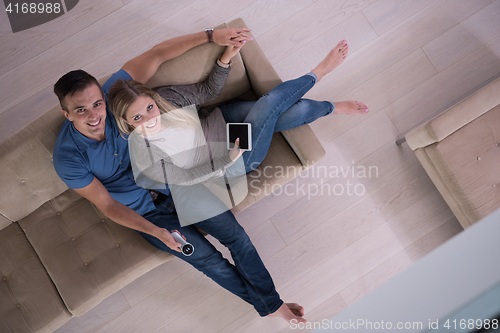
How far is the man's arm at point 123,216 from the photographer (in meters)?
1.37

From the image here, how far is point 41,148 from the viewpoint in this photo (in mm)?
1323

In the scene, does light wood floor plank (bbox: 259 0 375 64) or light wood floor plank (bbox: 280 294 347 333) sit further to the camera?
light wood floor plank (bbox: 259 0 375 64)

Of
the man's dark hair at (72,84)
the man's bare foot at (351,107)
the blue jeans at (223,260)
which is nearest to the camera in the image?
the man's dark hair at (72,84)

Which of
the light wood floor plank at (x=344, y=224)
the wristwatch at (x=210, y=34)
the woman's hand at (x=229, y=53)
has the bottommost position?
the light wood floor plank at (x=344, y=224)

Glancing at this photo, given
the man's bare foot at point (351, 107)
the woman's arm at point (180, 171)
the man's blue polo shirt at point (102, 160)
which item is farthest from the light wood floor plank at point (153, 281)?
the man's bare foot at point (351, 107)

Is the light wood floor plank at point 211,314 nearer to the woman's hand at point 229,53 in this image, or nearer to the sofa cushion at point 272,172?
the sofa cushion at point 272,172

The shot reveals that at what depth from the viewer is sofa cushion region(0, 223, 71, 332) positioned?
141cm

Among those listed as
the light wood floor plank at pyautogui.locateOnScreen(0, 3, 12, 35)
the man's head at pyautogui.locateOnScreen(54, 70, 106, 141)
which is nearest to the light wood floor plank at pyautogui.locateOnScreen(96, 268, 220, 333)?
the man's head at pyautogui.locateOnScreen(54, 70, 106, 141)

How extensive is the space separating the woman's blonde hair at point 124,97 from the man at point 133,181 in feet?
0.14

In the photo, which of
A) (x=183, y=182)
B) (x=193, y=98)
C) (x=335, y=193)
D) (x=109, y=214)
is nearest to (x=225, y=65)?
(x=193, y=98)

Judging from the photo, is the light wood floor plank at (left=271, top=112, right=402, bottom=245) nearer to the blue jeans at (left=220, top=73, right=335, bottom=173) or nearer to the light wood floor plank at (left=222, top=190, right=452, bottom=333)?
the light wood floor plank at (left=222, top=190, right=452, bottom=333)

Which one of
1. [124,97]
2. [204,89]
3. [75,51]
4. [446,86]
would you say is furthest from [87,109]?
[446,86]

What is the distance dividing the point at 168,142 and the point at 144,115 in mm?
164

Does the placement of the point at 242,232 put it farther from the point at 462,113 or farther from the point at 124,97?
the point at 462,113
